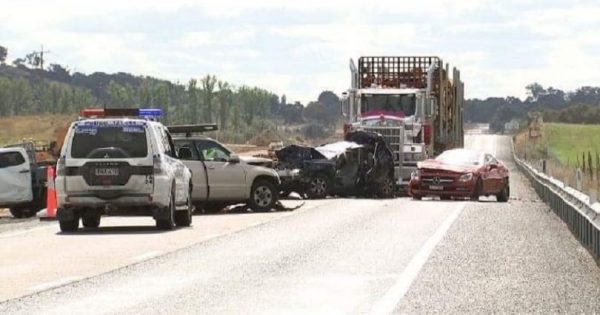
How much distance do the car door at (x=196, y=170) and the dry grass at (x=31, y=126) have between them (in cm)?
10076

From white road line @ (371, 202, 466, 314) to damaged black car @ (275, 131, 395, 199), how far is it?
41.5 ft

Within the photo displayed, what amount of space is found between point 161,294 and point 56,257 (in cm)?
488

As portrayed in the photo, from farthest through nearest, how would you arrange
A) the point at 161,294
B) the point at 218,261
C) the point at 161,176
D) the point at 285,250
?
the point at 161,176 < the point at 285,250 < the point at 218,261 < the point at 161,294

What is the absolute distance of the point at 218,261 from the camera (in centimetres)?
1698

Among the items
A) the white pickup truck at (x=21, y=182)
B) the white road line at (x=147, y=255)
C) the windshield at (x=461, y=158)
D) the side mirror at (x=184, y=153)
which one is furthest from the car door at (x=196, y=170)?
the windshield at (x=461, y=158)

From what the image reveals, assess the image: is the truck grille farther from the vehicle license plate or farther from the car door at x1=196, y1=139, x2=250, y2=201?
the vehicle license plate

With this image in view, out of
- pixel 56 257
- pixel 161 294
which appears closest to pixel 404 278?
pixel 161 294

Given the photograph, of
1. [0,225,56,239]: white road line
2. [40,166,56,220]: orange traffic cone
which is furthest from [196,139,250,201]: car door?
[0,225,56,239]: white road line

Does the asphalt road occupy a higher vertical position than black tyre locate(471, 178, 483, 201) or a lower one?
higher

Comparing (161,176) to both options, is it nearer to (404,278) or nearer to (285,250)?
(285,250)

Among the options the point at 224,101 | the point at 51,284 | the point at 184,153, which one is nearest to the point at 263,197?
A: the point at 184,153

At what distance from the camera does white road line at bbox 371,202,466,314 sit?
12250 mm

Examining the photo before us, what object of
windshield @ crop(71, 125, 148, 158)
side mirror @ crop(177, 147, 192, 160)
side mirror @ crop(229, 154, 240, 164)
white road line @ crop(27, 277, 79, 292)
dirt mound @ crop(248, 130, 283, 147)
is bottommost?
dirt mound @ crop(248, 130, 283, 147)

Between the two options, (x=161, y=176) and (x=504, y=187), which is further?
(x=504, y=187)
